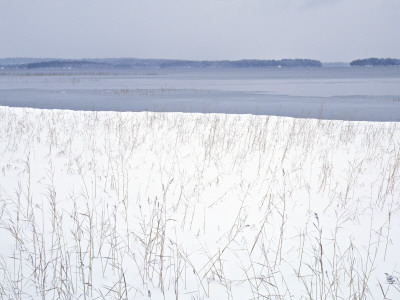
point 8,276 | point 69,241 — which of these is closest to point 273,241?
point 69,241

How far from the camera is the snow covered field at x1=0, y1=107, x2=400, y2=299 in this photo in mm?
3064

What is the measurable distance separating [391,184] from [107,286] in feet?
14.5

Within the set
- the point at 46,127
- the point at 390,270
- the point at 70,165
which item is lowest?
the point at 390,270

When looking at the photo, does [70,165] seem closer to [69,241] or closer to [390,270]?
[69,241]

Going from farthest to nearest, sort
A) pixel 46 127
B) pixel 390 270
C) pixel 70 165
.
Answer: pixel 46 127, pixel 70 165, pixel 390 270

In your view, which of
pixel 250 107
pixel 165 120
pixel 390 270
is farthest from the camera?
pixel 250 107

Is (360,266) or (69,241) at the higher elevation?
(69,241)

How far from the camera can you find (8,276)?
3.09 m

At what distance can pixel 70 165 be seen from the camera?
6.51 meters

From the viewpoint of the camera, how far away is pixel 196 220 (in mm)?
4414

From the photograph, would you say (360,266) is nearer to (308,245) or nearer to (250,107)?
(308,245)

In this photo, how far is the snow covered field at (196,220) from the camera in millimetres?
3064

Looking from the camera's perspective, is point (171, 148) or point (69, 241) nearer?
point (69, 241)

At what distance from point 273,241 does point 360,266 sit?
844mm
